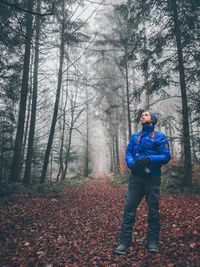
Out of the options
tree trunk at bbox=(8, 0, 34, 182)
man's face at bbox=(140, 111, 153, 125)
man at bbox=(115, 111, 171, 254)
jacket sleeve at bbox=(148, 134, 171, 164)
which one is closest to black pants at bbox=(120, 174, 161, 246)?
man at bbox=(115, 111, 171, 254)

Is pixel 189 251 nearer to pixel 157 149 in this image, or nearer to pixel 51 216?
pixel 157 149

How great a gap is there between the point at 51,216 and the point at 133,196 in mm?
3444

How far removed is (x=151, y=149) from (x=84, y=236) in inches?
114

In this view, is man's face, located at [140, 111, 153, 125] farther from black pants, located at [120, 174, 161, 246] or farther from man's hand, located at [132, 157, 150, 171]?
black pants, located at [120, 174, 161, 246]

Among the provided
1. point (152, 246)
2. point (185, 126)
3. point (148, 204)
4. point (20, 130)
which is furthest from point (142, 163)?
point (20, 130)

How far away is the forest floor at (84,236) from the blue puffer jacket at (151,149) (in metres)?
1.50

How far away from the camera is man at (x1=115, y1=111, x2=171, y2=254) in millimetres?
2982

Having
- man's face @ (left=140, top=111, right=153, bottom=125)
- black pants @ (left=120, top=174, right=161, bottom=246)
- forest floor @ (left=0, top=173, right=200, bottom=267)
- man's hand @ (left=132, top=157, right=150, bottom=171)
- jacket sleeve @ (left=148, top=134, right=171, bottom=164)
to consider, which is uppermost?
man's face @ (left=140, top=111, right=153, bottom=125)

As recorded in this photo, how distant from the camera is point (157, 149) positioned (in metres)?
3.14

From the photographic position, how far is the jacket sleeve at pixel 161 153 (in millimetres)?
2969

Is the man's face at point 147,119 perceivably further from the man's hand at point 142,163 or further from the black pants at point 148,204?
the black pants at point 148,204

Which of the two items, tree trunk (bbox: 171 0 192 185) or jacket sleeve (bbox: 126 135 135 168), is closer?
jacket sleeve (bbox: 126 135 135 168)

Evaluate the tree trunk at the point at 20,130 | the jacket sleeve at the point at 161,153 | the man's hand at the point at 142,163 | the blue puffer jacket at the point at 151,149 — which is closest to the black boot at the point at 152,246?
the blue puffer jacket at the point at 151,149

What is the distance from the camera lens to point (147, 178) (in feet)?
10.2
